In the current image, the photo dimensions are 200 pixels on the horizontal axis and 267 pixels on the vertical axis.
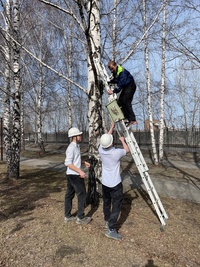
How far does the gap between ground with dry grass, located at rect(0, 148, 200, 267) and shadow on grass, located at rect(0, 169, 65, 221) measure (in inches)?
1.0

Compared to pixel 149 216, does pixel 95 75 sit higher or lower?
higher

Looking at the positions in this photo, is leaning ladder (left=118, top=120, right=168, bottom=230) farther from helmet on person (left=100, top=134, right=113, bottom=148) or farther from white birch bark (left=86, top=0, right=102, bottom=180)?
white birch bark (left=86, top=0, right=102, bottom=180)

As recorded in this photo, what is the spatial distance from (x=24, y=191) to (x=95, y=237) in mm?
4035

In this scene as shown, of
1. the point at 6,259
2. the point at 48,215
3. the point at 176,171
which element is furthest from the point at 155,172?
the point at 6,259

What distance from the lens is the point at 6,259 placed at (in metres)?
3.52

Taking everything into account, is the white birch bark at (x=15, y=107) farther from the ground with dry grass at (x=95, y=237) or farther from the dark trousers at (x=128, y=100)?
the dark trousers at (x=128, y=100)

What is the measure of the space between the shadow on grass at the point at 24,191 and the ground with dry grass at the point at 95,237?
0.09ft

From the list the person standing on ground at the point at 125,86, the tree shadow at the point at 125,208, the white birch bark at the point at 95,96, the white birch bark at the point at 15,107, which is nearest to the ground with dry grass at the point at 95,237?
the tree shadow at the point at 125,208

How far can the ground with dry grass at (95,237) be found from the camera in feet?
11.4

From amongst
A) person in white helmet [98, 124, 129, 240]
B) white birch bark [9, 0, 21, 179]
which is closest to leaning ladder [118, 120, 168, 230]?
person in white helmet [98, 124, 129, 240]

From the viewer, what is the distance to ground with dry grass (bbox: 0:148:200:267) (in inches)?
137

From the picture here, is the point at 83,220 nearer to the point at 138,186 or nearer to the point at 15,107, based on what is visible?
the point at 138,186

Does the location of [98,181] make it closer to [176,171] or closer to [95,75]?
[95,75]

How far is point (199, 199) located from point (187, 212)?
1.54 m
